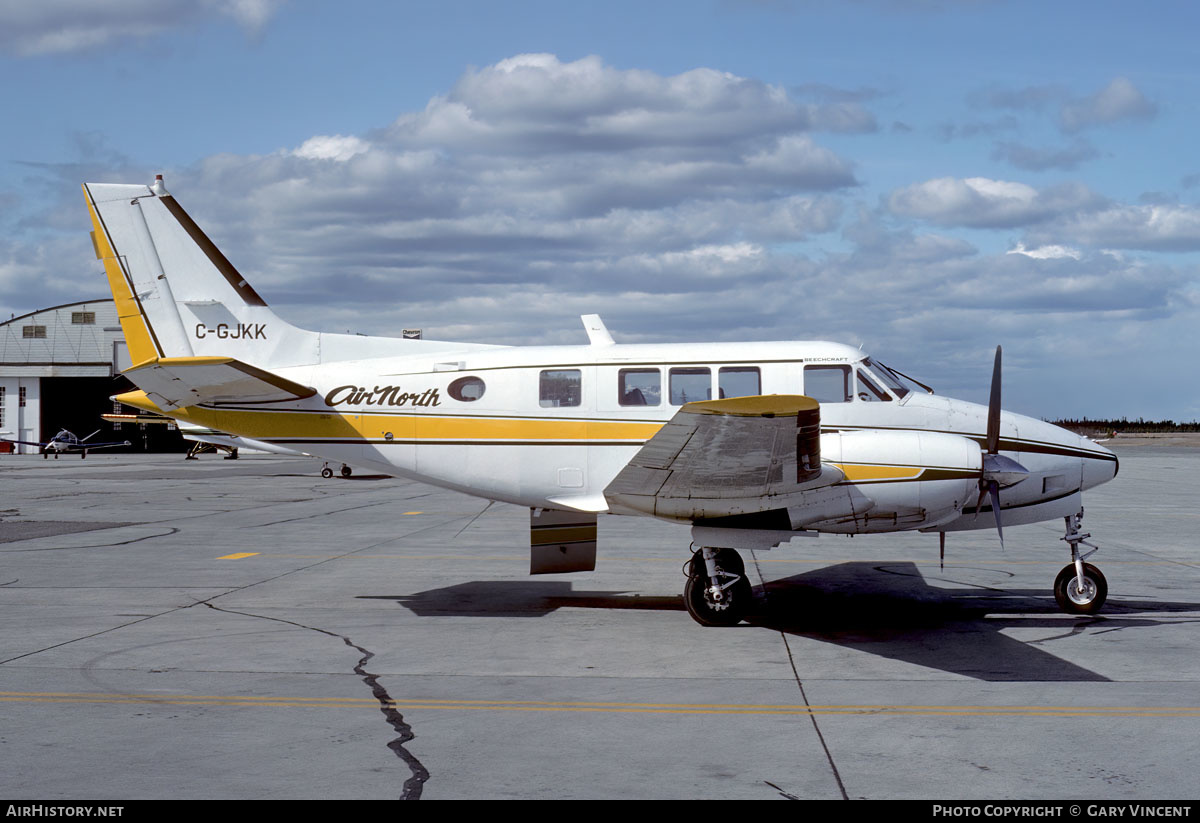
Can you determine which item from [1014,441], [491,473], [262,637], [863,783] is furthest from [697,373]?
[863,783]

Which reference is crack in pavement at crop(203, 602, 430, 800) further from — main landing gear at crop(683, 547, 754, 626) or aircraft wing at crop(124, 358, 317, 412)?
main landing gear at crop(683, 547, 754, 626)

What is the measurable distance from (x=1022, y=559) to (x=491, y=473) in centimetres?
1031

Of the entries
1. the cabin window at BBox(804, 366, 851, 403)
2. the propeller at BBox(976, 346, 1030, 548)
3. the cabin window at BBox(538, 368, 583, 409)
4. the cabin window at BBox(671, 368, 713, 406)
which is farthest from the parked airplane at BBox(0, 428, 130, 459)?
the propeller at BBox(976, 346, 1030, 548)

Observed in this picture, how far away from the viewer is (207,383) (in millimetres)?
12219

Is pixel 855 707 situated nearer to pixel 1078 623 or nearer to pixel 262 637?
pixel 1078 623

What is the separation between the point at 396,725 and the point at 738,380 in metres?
6.26

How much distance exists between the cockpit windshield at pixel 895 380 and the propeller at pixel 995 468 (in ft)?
2.98

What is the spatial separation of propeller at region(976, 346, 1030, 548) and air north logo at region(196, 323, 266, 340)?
9.30 m

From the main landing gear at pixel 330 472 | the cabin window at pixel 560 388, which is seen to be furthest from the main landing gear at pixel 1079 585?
the main landing gear at pixel 330 472

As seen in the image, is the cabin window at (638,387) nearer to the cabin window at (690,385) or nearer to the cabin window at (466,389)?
the cabin window at (690,385)

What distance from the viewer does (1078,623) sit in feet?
39.1

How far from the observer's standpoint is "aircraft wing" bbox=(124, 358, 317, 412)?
38.0 ft

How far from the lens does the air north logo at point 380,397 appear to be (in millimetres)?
12961

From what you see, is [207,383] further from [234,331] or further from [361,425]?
[361,425]
